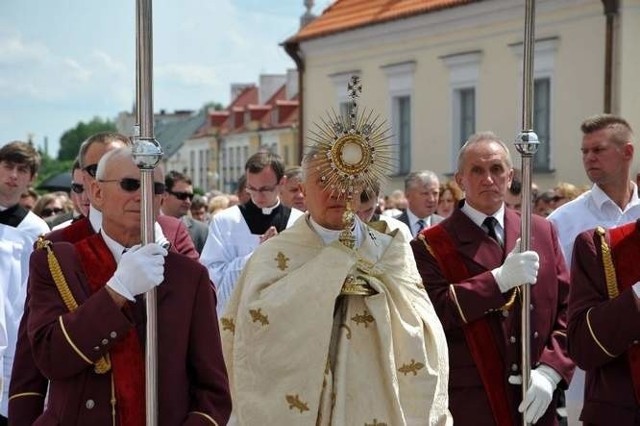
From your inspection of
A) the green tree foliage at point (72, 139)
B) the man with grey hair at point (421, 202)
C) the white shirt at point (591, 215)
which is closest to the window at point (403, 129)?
the man with grey hair at point (421, 202)

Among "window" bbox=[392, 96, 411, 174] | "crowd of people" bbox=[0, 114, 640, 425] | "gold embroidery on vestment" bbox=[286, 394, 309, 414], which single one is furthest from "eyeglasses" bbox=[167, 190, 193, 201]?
"window" bbox=[392, 96, 411, 174]

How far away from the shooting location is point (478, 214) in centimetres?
593

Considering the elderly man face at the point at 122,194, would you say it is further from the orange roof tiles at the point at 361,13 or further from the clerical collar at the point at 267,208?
the orange roof tiles at the point at 361,13

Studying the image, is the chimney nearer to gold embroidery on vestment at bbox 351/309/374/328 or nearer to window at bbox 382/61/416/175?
window at bbox 382/61/416/175

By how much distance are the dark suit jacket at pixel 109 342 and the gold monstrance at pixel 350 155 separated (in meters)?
0.54

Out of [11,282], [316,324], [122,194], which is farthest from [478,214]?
[11,282]

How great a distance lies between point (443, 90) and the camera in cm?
2694

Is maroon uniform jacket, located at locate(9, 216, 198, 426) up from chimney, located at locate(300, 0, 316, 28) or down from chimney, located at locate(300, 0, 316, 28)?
down

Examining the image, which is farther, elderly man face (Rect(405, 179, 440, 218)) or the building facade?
the building facade

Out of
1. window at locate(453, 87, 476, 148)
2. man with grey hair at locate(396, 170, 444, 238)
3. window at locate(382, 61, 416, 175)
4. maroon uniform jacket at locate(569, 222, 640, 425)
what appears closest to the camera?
maroon uniform jacket at locate(569, 222, 640, 425)

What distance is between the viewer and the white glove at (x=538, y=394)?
5453 mm

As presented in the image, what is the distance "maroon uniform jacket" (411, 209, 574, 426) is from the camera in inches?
221

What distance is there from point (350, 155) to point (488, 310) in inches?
50.3

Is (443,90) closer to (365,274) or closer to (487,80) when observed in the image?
(487,80)
